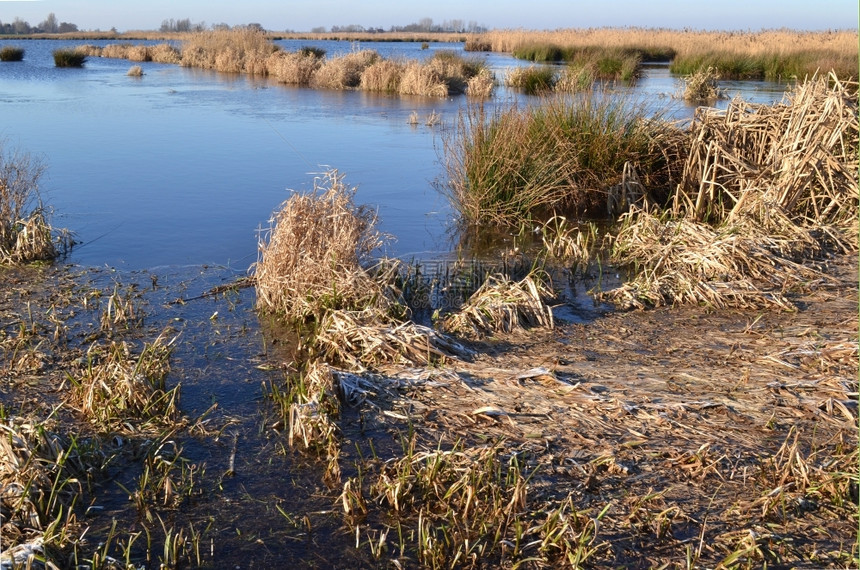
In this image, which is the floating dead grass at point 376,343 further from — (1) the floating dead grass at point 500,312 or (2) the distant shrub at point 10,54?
(2) the distant shrub at point 10,54

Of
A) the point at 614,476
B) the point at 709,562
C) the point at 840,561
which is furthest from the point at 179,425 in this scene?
the point at 840,561

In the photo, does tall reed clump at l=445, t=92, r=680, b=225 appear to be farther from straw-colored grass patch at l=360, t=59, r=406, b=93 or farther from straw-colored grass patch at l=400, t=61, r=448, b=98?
straw-colored grass patch at l=360, t=59, r=406, b=93

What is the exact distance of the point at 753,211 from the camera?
Result: 7.91 metres

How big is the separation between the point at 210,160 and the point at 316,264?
7.27 meters

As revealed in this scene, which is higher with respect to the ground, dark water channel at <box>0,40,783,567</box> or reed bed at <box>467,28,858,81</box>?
reed bed at <box>467,28,858,81</box>

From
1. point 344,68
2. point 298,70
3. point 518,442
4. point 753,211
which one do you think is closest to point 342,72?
point 344,68

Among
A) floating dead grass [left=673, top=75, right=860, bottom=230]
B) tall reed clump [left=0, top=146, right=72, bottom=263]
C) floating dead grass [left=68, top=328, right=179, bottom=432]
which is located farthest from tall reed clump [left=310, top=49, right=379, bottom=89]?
floating dead grass [left=68, top=328, right=179, bottom=432]

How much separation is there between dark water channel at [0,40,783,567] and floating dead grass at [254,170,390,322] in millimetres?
306

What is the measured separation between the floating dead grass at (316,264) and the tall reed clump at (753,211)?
2107mm

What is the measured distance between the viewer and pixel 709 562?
10.2 ft

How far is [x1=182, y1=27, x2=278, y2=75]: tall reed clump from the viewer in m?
31.0

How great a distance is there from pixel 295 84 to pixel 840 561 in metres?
25.2

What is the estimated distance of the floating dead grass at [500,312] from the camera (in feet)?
18.3

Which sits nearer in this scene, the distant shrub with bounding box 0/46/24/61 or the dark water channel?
the dark water channel
